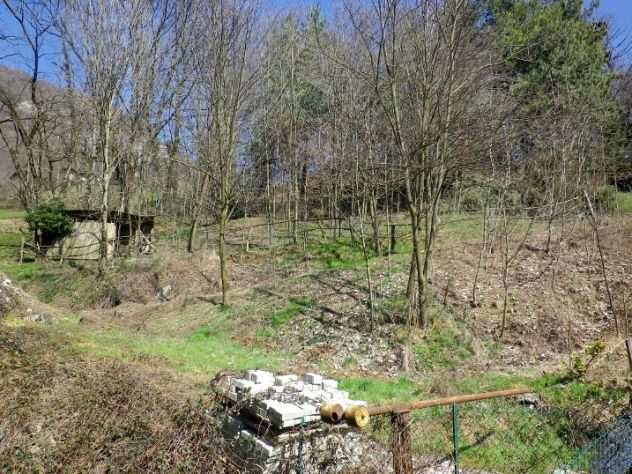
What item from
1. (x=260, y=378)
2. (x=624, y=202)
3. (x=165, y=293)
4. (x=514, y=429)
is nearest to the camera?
(x=260, y=378)

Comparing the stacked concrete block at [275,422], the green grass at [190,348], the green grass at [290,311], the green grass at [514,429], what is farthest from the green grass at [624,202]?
the stacked concrete block at [275,422]

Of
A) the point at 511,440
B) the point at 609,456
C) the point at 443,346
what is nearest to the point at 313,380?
the point at 511,440

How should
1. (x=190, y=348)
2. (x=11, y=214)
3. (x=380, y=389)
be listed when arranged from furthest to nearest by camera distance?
1. (x=11, y=214)
2. (x=190, y=348)
3. (x=380, y=389)

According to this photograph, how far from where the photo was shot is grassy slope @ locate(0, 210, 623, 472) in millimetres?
5430

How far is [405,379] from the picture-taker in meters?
8.61

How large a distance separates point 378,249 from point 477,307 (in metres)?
4.91

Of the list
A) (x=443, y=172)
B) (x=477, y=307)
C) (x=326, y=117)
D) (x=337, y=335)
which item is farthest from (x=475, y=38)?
(x=326, y=117)

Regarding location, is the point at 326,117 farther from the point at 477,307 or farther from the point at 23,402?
the point at 23,402

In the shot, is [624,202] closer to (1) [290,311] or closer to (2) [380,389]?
(1) [290,311]

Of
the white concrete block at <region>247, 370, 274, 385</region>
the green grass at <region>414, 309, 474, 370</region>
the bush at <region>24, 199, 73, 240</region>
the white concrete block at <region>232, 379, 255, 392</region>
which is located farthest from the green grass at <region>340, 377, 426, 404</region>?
the bush at <region>24, 199, 73, 240</region>

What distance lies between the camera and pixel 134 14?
17188 millimetres

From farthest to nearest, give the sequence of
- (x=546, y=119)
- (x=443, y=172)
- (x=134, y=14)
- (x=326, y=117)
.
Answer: (x=326, y=117) → (x=134, y=14) → (x=546, y=119) → (x=443, y=172)

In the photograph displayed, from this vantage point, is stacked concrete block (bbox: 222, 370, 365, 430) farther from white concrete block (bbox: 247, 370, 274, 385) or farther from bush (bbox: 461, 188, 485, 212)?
bush (bbox: 461, 188, 485, 212)

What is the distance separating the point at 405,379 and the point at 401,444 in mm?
5331
